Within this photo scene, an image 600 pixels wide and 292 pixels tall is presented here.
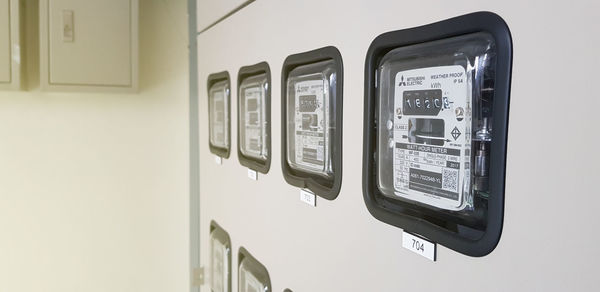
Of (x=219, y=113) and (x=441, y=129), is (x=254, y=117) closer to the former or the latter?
(x=219, y=113)

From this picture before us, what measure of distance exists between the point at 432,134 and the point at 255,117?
786mm

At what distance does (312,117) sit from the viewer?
3.36 feet

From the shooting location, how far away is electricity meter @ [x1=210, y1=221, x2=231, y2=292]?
164cm

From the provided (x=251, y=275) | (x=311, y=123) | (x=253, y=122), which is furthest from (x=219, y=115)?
(x=311, y=123)

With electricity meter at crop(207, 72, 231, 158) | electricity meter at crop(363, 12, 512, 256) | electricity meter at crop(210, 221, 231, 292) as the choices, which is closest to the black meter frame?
electricity meter at crop(210, 221, 231, 292)

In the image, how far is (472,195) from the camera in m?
0.61

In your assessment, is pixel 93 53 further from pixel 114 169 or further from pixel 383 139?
pixel 383 139

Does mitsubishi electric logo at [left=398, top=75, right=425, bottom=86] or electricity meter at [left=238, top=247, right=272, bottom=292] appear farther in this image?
electricity meter at [left=238, top=247, right=272, bottom=292]

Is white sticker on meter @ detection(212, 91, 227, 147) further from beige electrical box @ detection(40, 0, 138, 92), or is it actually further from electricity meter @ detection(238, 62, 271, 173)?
beige electrical box @ detection(40, 0, 138, 92)

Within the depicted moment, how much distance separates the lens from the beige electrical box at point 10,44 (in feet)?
6.25

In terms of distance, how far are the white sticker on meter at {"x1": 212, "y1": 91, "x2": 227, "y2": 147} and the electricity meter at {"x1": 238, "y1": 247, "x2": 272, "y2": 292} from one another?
17.3 inches

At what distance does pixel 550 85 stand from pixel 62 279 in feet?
8.04

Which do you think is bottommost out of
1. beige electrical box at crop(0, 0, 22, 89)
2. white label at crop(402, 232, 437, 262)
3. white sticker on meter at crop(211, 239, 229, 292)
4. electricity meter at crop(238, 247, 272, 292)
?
white sticker on meter at crop(211, 239, 229, 292)

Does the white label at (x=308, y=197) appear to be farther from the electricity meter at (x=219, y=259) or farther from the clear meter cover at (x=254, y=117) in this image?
the electricity meter at (x=219, y=259)
